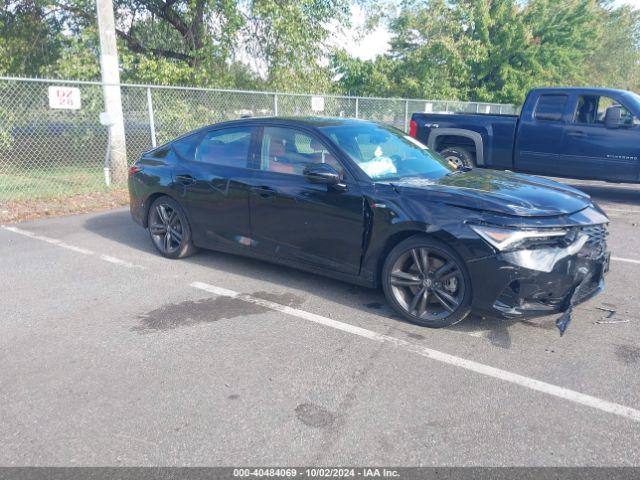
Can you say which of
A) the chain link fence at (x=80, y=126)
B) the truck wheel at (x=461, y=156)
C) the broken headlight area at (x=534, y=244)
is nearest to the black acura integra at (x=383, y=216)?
the broken headlight area at (x=534, y=244)

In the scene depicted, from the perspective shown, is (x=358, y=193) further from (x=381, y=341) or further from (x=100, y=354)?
(x=100, y=354)

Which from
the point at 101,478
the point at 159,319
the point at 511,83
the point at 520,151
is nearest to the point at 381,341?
the point at 159,319

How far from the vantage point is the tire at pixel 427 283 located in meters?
3.86

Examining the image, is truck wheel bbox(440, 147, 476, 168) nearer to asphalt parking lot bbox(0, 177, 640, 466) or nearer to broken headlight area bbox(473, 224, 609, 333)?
asphalt parking lot bbox(0, 177, 640, 466)

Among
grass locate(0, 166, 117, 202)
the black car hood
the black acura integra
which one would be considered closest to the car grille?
the black acura integra

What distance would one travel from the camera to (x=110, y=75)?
9.55 metres

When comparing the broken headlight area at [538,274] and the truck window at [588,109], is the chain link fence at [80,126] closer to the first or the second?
the truck window at [588,109]

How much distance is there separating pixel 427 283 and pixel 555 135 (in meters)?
6.71

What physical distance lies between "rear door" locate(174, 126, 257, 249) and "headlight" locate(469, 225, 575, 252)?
91.3 inches

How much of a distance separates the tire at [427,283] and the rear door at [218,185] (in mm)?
1639

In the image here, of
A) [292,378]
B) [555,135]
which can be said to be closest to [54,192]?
[292,378]

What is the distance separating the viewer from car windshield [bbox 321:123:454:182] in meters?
4.51

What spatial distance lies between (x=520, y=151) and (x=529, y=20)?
53.1 ft

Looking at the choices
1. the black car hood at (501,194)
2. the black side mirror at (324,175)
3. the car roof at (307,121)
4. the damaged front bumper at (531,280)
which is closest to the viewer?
the damaged front bumper at (531,280)
